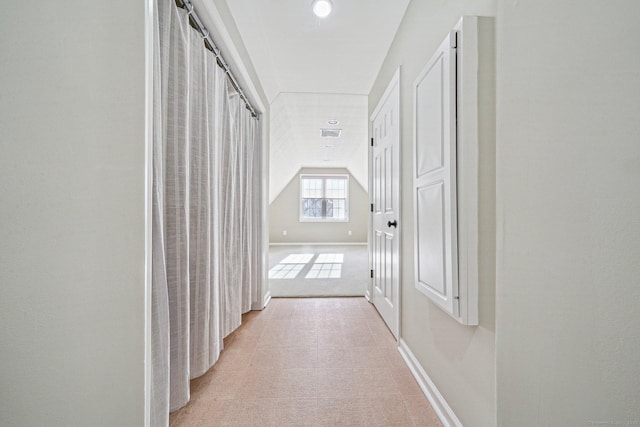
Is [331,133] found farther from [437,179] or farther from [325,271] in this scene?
[437,179]

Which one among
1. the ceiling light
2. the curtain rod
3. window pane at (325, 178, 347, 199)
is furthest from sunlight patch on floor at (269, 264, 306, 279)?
window pane at (325, 178, 347, 199)

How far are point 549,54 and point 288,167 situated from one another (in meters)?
6.46

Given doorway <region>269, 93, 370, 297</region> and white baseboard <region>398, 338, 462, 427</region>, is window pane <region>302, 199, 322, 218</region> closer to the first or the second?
doorway <region>269, 93, 370, 297</region>

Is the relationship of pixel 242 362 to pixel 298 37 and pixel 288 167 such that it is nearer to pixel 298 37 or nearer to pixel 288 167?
pixel 298 37

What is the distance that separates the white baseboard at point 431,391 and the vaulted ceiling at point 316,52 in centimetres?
228

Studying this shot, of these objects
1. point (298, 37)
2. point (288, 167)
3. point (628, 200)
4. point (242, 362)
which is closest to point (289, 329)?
point (242, 362)

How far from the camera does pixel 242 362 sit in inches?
68.2

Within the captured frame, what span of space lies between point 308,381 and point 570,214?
58.7 inches

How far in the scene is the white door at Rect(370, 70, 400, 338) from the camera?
1952 mm

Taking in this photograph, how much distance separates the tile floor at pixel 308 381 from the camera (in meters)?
1.26

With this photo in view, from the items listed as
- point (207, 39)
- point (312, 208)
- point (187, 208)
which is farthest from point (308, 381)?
point (312, 208)

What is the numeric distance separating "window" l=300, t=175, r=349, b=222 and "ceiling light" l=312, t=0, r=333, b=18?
6564 millimetres

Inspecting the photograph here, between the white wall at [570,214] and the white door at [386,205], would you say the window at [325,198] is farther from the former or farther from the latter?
the white wall at [570,214]

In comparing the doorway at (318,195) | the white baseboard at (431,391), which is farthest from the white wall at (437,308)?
the doorway at (318,195)
